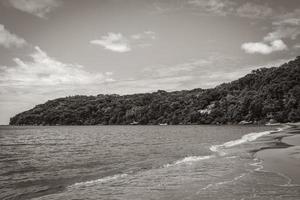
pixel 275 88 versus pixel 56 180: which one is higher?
pixel 275 88

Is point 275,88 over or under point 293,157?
over

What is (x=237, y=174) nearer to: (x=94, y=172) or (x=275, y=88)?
(x=94, y=172)

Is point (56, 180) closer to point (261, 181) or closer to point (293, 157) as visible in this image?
point (261, 181)

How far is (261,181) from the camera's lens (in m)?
16.5

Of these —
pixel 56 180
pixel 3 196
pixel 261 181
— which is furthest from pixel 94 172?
pixel 261 181

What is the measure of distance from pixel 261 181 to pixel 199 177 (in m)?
3.56

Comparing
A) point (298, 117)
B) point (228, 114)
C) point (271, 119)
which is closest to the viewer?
point (298, 117)

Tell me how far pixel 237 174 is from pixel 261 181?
2464 mm

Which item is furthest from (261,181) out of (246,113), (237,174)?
(246,113)

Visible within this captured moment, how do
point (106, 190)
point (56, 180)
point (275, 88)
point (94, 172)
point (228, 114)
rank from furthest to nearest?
1. point (228, 114)
2. point (275, 88)
3. point (94, 172)
4. point (56, 180)
5. point (106, 190)

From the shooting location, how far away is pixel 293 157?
24.2m

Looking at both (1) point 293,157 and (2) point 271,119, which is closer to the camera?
(1) point 293,157

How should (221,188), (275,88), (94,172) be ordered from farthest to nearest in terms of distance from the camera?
(275,88), (94,172), (221,188)

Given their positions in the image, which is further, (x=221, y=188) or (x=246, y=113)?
(x=246, y=113)
